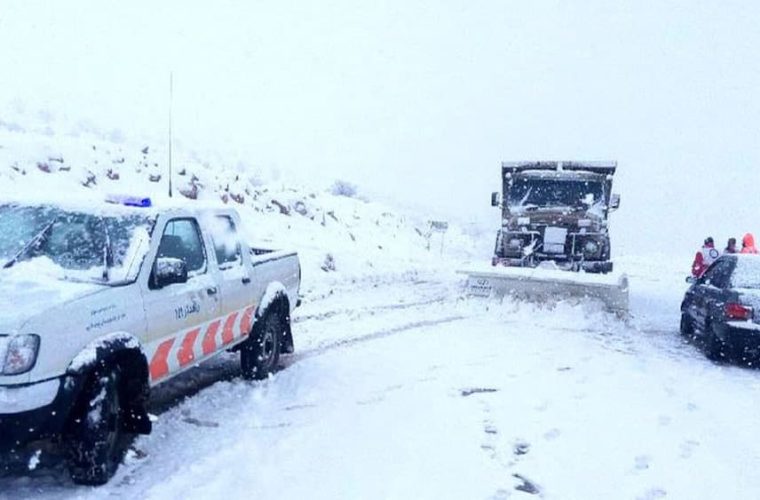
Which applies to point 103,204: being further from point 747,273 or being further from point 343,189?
point 343,189

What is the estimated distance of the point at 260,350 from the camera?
23.9 ft

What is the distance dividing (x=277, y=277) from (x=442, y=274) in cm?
1258

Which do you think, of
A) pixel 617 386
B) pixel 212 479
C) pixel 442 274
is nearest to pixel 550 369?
pixel 617 386

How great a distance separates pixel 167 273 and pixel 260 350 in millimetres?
2393

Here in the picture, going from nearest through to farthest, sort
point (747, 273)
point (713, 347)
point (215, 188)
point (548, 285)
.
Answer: point (713, 347) → point (747, 273) → point (548, 285) → point (215, 188)

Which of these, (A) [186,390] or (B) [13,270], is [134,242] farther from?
(A) [186,390]

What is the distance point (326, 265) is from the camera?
719 inches

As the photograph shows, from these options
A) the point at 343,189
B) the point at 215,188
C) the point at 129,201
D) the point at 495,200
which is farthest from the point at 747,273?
the point at 343,189

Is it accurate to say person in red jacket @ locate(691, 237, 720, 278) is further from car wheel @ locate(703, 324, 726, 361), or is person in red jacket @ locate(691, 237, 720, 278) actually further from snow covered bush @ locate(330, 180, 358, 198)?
snow covered bush @ locate(330, 180, 358, 198)

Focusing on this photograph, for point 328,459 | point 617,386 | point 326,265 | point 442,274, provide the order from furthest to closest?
point 442,274, point 326,265, point 617,386, point 328,459

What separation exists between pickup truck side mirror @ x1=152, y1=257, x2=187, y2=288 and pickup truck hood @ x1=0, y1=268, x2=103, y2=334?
1.70 feet

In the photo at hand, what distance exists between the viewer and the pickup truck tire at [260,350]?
7234 mm

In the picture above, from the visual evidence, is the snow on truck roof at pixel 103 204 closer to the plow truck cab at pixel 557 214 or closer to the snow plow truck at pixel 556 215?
the snow plow truck at pixel 556 215

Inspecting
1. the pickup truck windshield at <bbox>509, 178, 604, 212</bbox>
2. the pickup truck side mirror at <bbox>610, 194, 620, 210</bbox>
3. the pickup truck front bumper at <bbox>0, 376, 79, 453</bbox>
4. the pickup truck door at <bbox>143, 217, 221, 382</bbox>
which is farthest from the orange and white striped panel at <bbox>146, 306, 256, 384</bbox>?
the pickup truck side mirror at <bbox>610, 194, 620, 210</bbox>
